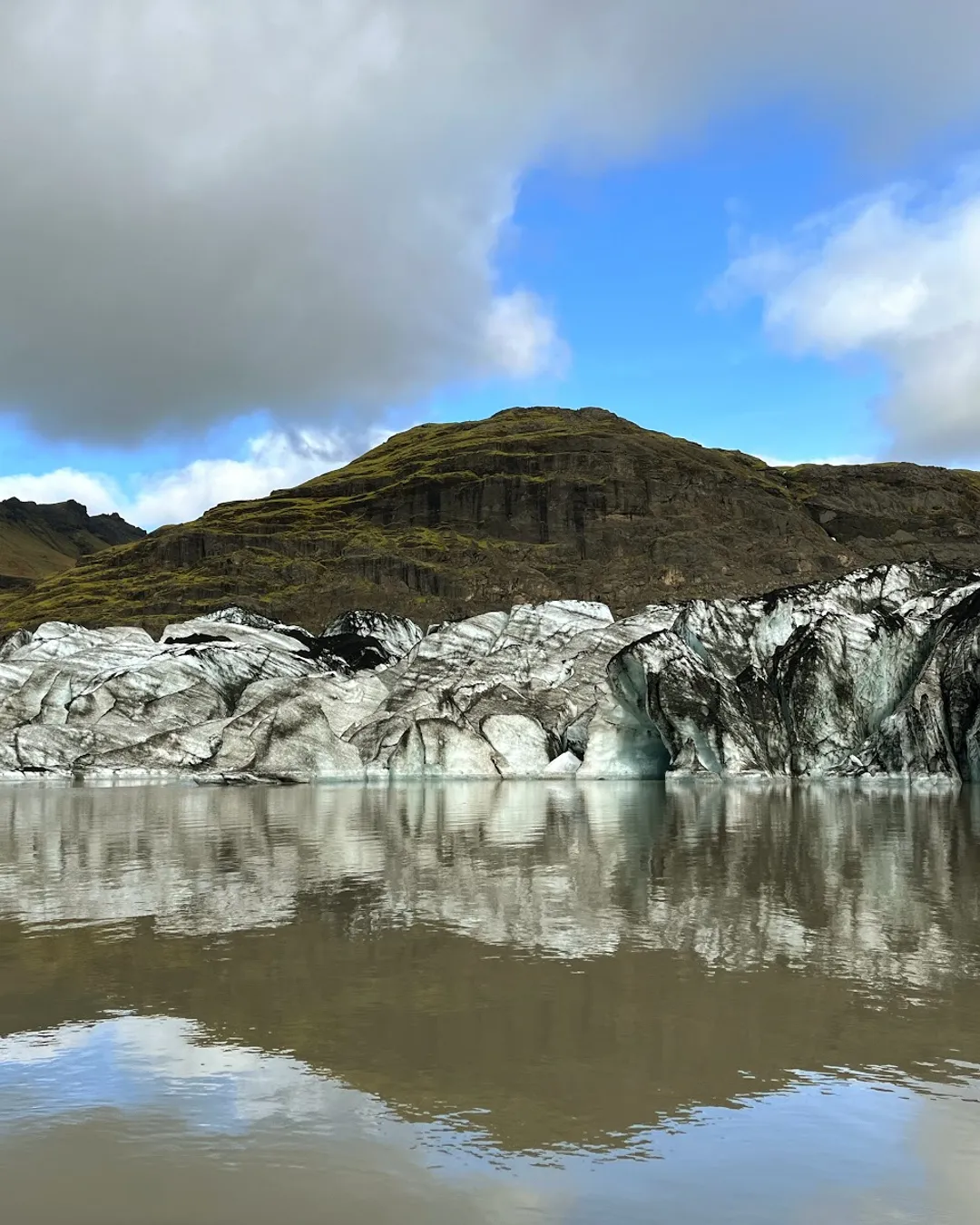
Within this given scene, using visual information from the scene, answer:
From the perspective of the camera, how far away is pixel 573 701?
55844 mm

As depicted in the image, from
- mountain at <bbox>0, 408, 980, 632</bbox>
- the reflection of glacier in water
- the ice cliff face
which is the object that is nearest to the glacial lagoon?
the reflection of glacier in water

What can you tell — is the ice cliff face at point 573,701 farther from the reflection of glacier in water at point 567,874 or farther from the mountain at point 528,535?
the mountain at point 528,535

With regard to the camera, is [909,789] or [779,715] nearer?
[909,789]

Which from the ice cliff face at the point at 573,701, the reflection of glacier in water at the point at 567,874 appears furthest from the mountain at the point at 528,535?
the reflection of glacier in water at the point at 567,874

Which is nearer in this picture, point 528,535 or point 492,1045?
point 492,1045

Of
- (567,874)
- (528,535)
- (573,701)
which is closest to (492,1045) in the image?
(567,874)

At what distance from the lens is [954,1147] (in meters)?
5.53

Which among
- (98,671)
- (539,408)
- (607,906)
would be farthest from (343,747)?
(539,408)

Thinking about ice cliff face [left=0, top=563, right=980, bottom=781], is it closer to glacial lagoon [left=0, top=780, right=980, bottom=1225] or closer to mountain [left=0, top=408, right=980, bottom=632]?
glacial lagoon [left=0, top=780, right=980, bottom=1225]

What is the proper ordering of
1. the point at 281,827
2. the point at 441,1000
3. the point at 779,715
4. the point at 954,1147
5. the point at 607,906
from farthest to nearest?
1. the point at 779,715
2. the point at 281,827
3. the point at 607,906
4. the point at 441,1000
5. the point at 954,1147

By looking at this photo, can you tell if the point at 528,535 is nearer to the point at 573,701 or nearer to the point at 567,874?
the point at 573,701

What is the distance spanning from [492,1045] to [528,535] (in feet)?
447

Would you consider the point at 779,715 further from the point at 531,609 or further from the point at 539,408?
the point at 539,408

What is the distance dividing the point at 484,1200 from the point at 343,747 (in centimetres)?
4945
